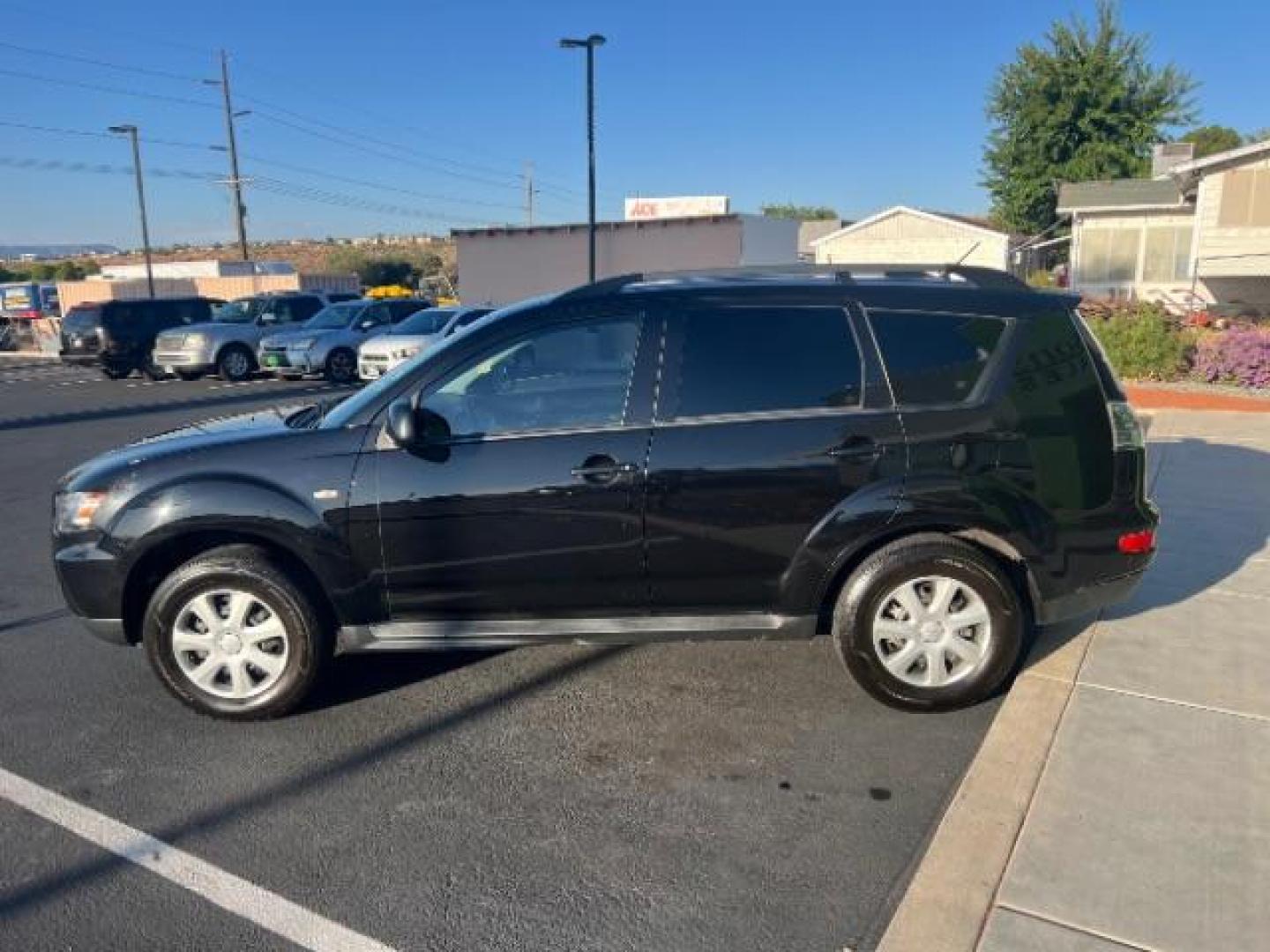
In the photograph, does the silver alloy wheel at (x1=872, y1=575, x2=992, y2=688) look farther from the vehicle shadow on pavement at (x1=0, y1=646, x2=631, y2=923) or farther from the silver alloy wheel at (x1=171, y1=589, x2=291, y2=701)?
the silver alloy wheel at (x1=171, y1=589, x2=291, y2=701)

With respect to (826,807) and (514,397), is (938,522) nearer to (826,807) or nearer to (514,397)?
(826,807)

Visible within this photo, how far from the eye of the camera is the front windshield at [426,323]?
16.9 meters

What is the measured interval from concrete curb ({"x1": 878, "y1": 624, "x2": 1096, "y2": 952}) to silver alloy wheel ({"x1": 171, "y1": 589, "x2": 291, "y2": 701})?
99.5 inches

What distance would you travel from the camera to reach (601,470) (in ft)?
12.1

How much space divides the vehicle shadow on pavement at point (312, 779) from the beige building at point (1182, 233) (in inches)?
875

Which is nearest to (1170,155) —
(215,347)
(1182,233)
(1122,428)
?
(1182,233)

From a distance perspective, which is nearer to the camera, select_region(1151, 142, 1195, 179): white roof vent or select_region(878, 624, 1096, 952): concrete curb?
select_region(878, 624, 1096, 952): concrete curb

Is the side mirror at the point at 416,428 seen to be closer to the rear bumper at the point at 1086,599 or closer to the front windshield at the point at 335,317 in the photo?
the rear bumper at the point at 1086,599

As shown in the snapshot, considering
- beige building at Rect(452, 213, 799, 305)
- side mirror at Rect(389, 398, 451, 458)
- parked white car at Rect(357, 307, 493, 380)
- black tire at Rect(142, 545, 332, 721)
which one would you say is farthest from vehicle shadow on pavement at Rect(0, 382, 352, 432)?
beige building at Rect(452, 213, 799, 305)

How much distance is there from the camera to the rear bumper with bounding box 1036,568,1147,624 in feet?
12.6

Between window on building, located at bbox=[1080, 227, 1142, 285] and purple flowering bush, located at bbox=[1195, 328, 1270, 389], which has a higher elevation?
window on building, located at bbox=[1080, 227, 1142, 285]

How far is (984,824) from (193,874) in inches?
96.2

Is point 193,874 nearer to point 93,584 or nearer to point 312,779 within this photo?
point 312,779

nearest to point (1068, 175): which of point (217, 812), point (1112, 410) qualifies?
point (1112, 410)
